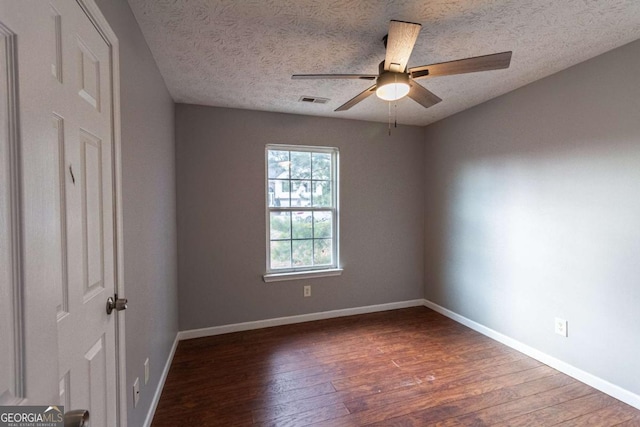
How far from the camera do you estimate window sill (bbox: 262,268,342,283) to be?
10.2 ft

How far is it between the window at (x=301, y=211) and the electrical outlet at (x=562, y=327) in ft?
6.70

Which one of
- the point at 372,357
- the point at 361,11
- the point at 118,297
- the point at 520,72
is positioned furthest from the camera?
the point at 372,357

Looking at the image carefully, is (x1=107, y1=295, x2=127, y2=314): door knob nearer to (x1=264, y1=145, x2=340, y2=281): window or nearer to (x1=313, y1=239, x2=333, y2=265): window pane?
(x1=264, y1=145, x2=340, y2=281): window

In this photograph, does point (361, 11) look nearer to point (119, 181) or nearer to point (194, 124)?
point (119, 181)

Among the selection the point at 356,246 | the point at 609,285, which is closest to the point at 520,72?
the point at 609,285

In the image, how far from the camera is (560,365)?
2281 millimetres

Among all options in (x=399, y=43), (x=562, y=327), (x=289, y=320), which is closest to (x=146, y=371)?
(x=289, y=320)

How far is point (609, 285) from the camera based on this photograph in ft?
6.50

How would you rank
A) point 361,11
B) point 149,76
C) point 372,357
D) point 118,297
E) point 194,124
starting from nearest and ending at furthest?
point 118,297, point 361,11, point 149,76, point 372,357, point 194,124

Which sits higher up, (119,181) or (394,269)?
(119,181)

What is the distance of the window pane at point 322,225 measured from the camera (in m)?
3.38

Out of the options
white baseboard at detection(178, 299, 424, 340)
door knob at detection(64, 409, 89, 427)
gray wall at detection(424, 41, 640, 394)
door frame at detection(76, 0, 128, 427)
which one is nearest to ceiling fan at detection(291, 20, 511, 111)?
door frame at detection(76, 0, 128, 427)

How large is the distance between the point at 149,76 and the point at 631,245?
11.0ft

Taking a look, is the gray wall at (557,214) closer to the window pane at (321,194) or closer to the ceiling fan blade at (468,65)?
the ceiling fan blade at (468,65)
